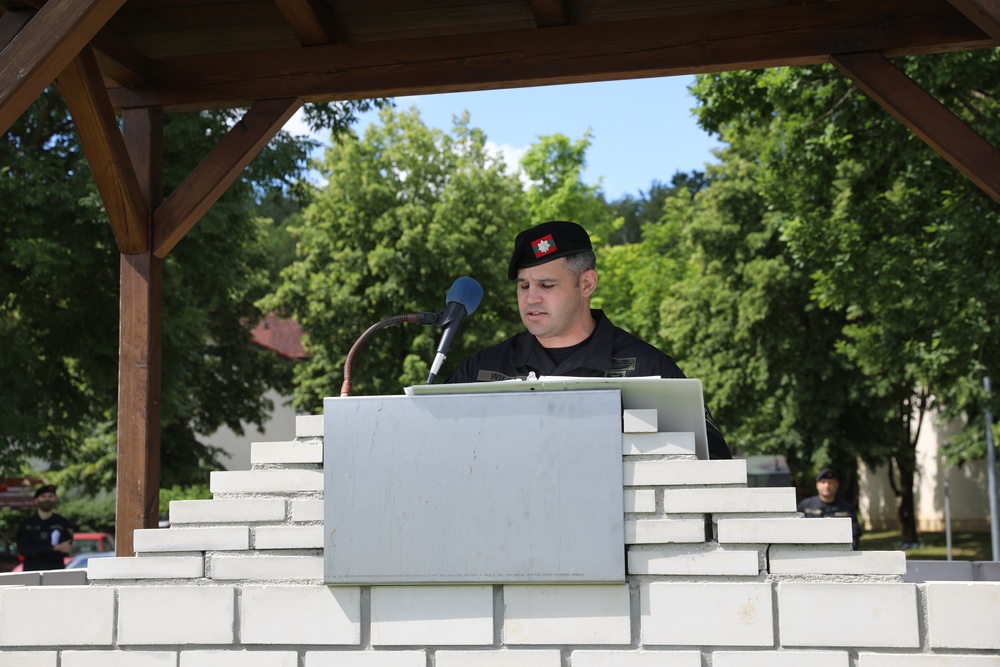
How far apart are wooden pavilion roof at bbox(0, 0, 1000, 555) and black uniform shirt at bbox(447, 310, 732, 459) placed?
1.78 metres

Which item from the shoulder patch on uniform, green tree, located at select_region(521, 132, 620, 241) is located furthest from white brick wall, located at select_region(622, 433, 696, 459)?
green tree, located at select_region(521, 132, 620, 241)

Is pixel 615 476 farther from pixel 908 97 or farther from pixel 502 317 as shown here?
pixel 502 317

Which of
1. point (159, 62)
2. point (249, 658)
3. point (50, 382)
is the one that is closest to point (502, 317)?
point (50, 382)

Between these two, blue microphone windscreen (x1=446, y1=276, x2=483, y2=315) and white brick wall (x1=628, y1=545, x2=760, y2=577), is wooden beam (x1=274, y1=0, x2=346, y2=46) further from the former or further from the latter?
white brick wall (x1=628, y1=545, x2=760, y2=577)

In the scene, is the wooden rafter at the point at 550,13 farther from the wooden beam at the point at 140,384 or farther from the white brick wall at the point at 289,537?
the white brick wall at the point at 289,537

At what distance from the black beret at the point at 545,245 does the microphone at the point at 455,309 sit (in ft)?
2.65

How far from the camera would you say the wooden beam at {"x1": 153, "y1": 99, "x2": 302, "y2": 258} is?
19.7ft

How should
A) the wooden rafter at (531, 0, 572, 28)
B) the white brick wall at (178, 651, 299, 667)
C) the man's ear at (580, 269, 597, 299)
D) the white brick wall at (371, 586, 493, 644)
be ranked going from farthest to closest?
the wooden rafter at (531, 0, 572, 28), the man's ear at (580, 269, 597, 299), the white brick wall at (178, 651, 299, 667), the white brick wall at (371, 586, 493, 644)

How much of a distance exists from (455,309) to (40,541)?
853 centimetres

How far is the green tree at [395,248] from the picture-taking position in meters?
28.6

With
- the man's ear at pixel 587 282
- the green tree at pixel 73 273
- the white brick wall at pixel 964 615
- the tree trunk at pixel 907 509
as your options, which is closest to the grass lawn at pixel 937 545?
the tree trunk at pixel 907 509

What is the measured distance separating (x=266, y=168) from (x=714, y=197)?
17.4m

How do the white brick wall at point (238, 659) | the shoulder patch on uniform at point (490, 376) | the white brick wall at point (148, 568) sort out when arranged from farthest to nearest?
the shoulder patch on uniform at point (490, 376), the white brick wall at point (148, 568), the white brick wall at point (238, 659)

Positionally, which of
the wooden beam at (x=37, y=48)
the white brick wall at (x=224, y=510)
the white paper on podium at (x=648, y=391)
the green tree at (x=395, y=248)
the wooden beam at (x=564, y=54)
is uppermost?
the green tree at (x=395, y=248)
